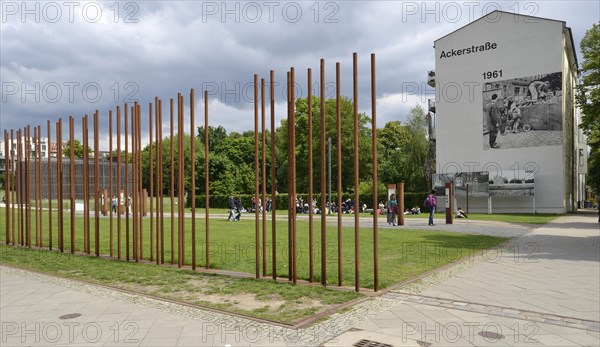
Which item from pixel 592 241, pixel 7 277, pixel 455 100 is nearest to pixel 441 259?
pixel 592 241

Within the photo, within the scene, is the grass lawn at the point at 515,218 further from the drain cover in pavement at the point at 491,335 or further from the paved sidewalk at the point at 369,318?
the drain cover in pavement at the point at 491,335

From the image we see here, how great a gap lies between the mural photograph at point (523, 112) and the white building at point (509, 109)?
0.08 m

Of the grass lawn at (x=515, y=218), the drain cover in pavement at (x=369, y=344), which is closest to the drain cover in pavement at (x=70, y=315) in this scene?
the drain cover in pavement at (x=369, y=344)

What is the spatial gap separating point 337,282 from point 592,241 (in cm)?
1195

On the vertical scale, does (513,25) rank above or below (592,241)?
above

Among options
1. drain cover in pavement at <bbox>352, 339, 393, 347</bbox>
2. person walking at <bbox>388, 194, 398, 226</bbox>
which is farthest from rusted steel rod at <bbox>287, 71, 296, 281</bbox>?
person walking at <bbox>388, 194, 398, 226</bbox>

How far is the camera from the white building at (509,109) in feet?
132

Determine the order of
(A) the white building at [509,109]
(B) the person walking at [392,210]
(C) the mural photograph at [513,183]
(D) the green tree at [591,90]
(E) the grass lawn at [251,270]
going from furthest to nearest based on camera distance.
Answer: (A) the white building at [509,109] < (C) the mural photograph at [513,183] < (D) the green tree at [591,90] < (B) the person walking at [392,210] < (E) the grass lawn at [251,270]

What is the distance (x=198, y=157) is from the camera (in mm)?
64000

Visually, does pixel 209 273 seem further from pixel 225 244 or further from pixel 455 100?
pixel 455 100

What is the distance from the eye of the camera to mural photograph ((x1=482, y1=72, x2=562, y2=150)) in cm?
4031

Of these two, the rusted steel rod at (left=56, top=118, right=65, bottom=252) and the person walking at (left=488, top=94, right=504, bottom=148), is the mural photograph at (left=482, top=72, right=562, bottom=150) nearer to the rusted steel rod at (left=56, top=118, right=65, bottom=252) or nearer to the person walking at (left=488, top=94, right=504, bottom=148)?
the person walking at (left=488, top=94, right=504, bottom=148)

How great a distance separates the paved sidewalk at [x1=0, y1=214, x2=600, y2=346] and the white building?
35.1 m

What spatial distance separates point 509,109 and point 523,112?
1.25 m
